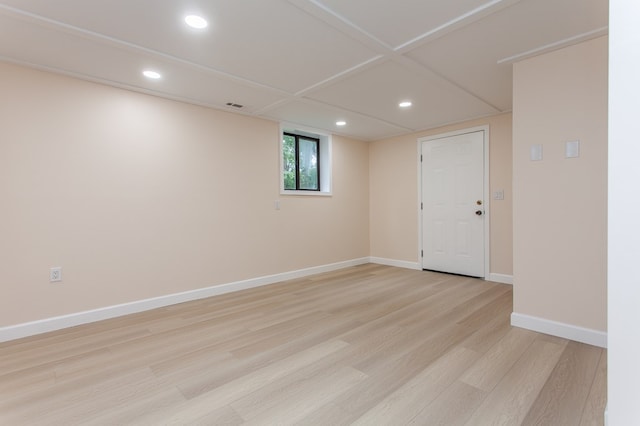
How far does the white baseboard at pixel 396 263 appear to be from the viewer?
16.6ft

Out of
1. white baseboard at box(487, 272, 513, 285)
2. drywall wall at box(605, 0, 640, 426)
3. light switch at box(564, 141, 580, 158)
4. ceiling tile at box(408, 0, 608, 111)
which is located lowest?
white baseboard at box(487, 272, 513, 285)

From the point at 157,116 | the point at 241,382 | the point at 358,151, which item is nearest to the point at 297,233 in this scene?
the point at 358,151

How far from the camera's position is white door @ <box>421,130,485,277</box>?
4312mm

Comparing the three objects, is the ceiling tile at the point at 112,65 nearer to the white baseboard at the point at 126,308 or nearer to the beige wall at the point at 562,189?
the white baseboard at the point at 126,308

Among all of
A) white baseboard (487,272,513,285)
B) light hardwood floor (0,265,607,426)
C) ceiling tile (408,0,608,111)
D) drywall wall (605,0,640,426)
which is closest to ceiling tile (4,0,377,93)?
ceiling tile (408,0,608,111)

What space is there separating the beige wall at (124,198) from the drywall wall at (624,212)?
354cm

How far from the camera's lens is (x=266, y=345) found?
230cm

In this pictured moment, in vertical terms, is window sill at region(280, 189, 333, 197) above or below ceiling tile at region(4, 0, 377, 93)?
below

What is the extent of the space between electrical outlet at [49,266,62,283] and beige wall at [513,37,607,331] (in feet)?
13.5

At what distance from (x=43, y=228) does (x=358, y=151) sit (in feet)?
14.7

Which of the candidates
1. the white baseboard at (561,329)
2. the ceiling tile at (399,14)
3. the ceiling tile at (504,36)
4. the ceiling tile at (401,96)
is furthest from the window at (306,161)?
the white baseboard at (561,329)

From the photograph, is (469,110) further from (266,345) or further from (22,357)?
(22,357)

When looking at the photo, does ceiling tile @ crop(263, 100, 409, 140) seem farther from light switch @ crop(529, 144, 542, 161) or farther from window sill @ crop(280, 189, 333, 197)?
light switch @ crop(529, 144, 542, 161)

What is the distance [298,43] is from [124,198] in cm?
232
